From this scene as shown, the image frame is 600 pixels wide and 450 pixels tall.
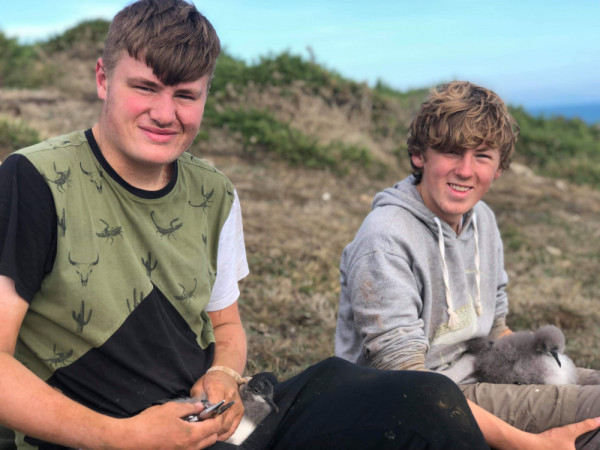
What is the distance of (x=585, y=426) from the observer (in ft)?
7.91

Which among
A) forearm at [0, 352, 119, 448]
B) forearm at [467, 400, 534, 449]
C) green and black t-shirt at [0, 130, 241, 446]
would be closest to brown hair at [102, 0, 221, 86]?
green and black t-shirt at [0, 130, 241, 446]

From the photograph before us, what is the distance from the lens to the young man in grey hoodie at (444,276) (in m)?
2.44

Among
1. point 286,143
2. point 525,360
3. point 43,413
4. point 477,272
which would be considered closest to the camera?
point 43,413

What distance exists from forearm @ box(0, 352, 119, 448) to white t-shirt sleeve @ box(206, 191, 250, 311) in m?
0.78

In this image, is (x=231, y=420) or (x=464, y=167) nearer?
(x=231, y=420)

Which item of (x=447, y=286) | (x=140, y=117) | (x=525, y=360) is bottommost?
(x=525, y=360)

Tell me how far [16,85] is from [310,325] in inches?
401

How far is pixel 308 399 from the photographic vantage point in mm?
2008

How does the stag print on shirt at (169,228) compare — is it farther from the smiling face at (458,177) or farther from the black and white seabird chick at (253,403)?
the smiling face at (458,177)

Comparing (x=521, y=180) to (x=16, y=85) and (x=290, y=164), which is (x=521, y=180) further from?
(x=16, y=85)

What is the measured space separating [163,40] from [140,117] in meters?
0.25

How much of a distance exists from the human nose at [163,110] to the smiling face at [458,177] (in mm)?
1259

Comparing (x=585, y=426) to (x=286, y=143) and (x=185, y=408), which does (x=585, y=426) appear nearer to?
(x=185, y=408)

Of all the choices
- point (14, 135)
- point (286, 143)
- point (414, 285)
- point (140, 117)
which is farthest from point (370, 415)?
point (286, 143)
